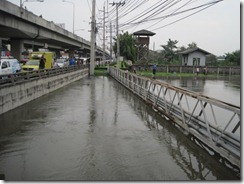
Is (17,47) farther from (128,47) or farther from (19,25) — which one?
(128,47)

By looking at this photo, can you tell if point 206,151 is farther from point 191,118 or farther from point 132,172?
point 132,172

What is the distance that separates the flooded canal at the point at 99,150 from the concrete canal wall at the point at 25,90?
60 centimetres

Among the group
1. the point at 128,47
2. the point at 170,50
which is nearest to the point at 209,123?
the point at 128,47

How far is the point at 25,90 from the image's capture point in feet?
52.3

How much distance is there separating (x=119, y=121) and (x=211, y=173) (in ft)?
19.1

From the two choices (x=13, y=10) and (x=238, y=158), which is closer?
(x=238, y=158)

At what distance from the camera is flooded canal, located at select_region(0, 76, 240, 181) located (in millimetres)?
6266

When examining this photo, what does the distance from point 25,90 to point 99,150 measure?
929cm

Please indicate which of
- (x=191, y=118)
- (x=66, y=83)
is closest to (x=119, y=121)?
(x=191, y=118)

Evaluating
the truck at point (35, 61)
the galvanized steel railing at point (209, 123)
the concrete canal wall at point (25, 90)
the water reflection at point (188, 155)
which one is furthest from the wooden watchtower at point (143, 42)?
the water reflection at point (188, 155)

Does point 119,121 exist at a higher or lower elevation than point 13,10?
lower

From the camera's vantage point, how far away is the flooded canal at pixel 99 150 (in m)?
6.27

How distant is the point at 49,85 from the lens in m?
21.6

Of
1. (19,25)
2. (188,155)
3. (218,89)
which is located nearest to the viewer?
(188,155)
